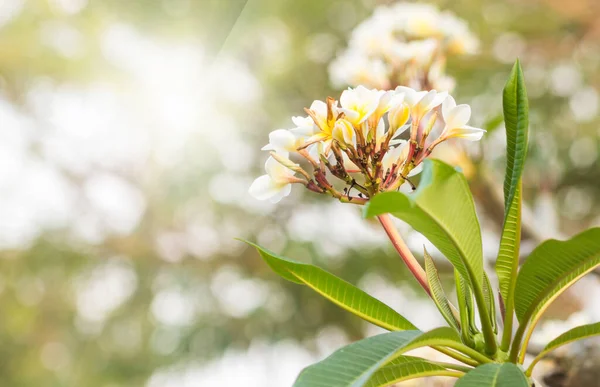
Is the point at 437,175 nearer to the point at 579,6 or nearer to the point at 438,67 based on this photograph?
the point at 438,67

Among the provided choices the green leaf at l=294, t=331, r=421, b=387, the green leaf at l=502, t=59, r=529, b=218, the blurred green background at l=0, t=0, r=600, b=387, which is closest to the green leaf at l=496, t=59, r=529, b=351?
the green leaf at l=502, t=59, r=529, b=218

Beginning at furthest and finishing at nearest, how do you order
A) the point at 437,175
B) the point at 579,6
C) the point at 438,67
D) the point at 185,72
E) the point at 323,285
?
the point at 185,72, the point at 579,6, the point at 438,67, the point at 323,285, the point at 437,175

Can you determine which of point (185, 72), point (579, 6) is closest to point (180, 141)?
point (185, 72)

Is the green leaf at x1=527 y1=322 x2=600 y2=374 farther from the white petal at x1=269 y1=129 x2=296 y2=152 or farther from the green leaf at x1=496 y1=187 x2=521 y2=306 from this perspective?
the white petal at x1=269 y1=129 x2=296 y2=152

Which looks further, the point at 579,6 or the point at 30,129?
the point at 30,129

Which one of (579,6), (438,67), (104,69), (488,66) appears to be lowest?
(438,67)

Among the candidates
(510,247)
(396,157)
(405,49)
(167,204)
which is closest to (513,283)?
(510,247)

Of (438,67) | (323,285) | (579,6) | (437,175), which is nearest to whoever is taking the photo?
(437,175)

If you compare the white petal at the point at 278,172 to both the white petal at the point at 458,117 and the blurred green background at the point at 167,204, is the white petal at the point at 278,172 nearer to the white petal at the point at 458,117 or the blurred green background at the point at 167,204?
the white petal at the point at 458,117

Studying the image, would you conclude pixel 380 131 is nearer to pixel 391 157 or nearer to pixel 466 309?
pixel 391 157
